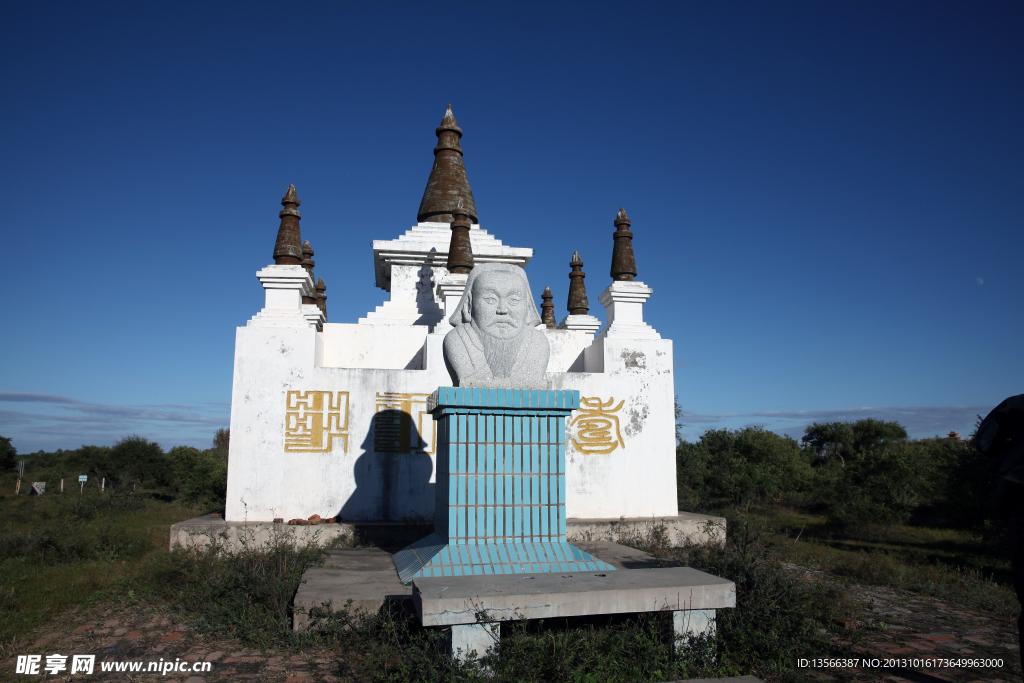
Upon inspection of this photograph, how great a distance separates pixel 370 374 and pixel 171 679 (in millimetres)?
5601

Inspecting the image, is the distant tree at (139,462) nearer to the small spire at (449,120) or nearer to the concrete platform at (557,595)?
the small spire at (449,120)

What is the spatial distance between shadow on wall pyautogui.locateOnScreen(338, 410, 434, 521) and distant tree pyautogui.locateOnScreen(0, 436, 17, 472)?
23.7m

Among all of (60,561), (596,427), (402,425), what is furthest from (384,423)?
(60,561)

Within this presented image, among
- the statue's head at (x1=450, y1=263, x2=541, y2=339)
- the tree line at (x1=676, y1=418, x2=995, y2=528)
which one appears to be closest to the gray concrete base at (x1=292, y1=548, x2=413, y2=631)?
the statue's head at (x1=450, y1=263, x2=541, y2=339)

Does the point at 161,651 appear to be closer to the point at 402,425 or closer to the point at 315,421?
the point at 315,421

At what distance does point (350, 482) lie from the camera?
9.24 m

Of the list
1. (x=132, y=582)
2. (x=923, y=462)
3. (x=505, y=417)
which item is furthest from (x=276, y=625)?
(x=923, y=462)

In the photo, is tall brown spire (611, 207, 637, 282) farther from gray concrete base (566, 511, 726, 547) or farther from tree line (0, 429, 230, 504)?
tree line (0, 429, 230, 504)

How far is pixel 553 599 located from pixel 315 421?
6172mm

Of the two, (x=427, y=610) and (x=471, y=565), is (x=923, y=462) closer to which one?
(x=471, y=565)

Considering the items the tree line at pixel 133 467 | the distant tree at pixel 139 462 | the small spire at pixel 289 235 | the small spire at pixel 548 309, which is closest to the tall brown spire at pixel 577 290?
Answer: the small spire at pixel 548 309

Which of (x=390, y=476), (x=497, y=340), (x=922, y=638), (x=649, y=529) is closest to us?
(x=922, y=638)

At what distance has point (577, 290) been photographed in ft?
49.9

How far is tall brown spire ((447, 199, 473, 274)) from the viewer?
1106cm
